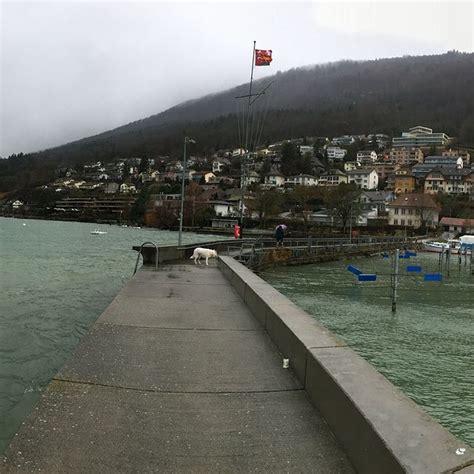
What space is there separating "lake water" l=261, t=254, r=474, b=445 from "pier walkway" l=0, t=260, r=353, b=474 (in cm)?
280

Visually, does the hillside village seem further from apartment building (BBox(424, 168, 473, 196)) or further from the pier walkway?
the pier walkway

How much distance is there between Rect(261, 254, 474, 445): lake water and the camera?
7762mm

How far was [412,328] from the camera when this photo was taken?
14055mm

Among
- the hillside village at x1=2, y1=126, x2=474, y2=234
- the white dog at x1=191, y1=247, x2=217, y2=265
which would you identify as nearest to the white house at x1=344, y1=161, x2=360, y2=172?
the hillside village at x1=2, y1=126, x2=474, y2=234

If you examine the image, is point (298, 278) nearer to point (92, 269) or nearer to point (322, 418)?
point (92, 269)

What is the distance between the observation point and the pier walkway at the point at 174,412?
3541 mm

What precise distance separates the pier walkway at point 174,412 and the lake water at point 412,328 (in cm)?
280

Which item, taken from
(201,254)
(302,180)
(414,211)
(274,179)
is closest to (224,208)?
(302,180)

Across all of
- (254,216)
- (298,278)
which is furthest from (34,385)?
(254,216)

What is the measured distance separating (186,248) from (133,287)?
369 inches

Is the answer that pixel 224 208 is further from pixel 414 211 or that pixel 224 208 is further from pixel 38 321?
pixel 38 321

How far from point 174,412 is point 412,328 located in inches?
437

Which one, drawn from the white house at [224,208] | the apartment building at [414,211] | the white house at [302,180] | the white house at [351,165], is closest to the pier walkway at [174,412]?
the apartment building at [414,211]

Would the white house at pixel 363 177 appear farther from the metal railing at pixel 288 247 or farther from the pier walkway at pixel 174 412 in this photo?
the pier walkway at pixel 174 412
